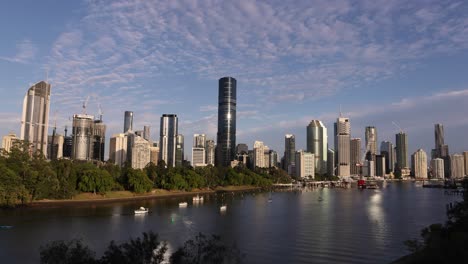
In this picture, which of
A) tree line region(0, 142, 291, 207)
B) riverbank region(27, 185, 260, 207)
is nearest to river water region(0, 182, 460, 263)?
tree line region(0, 142, 291, 207)

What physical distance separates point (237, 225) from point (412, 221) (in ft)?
98.7

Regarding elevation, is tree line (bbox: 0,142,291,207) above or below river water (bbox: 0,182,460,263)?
above

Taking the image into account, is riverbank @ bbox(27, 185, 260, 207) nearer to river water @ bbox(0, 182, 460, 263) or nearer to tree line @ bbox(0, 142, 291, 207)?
tree line @ bbox(0, 142, 291, 207)

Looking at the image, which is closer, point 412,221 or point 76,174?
point 412,221

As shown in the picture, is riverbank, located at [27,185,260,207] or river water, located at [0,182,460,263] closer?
river water, located at [0,182,460,263]

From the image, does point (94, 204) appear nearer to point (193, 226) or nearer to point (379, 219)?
point (193, 226)

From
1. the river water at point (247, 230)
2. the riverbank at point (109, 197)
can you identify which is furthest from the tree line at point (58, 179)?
the river water at point (247, 230)

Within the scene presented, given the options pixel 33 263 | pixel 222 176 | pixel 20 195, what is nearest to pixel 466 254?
pixel 33 263

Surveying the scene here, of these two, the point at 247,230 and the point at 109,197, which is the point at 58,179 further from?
the point at 247,230

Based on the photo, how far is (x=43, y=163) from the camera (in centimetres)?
10206

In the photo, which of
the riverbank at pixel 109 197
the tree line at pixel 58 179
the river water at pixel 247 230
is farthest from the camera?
the riverbank at pixel 109 197

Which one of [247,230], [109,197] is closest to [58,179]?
[109,197]

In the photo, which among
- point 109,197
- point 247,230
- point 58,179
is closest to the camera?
point 247,230

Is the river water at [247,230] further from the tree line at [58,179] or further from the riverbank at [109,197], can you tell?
the riverbank at [109,197]
